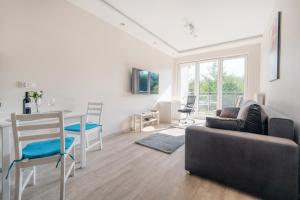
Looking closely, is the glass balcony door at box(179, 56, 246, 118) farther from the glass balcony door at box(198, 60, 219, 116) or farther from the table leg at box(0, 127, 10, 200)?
the table leg at box(0, 127, 10, 200)

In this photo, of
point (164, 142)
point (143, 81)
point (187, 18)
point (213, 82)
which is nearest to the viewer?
point (164, 142)

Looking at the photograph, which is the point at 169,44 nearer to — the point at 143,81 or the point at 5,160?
the point at 143,81

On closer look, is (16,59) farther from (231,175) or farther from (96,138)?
(231,175)

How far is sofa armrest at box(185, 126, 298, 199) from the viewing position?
1245 millimetres

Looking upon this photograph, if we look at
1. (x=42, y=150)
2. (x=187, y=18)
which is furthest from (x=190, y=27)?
(x=42, y=150)

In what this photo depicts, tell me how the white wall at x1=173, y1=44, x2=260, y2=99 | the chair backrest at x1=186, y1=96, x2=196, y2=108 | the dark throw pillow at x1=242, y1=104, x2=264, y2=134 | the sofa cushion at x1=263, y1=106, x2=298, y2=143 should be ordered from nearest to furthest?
1. the sofa cushion at x1=263, y1=106, x2=298, y2=143
2. the dark throw pillow at x1=242, y1=104, x2=264, y2=134
3. the white wall at x1=173, y1=44, x2=260, y2=99
4. the chair backrest at x1=186, y1=96, x2=196, y2=108

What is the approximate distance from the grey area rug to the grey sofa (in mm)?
908

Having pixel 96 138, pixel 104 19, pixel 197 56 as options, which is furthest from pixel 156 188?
pixel 197 56

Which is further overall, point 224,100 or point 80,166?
point 224,100

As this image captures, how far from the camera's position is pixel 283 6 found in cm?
199

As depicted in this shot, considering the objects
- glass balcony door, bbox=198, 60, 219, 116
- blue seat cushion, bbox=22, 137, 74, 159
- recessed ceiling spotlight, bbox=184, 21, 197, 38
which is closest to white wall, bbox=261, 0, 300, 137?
recessed ceiling spotlight, bbox=184, 21, 197, 38

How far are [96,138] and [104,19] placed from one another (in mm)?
2590

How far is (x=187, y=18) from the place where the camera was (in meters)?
3.11

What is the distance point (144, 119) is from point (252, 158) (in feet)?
10.7
